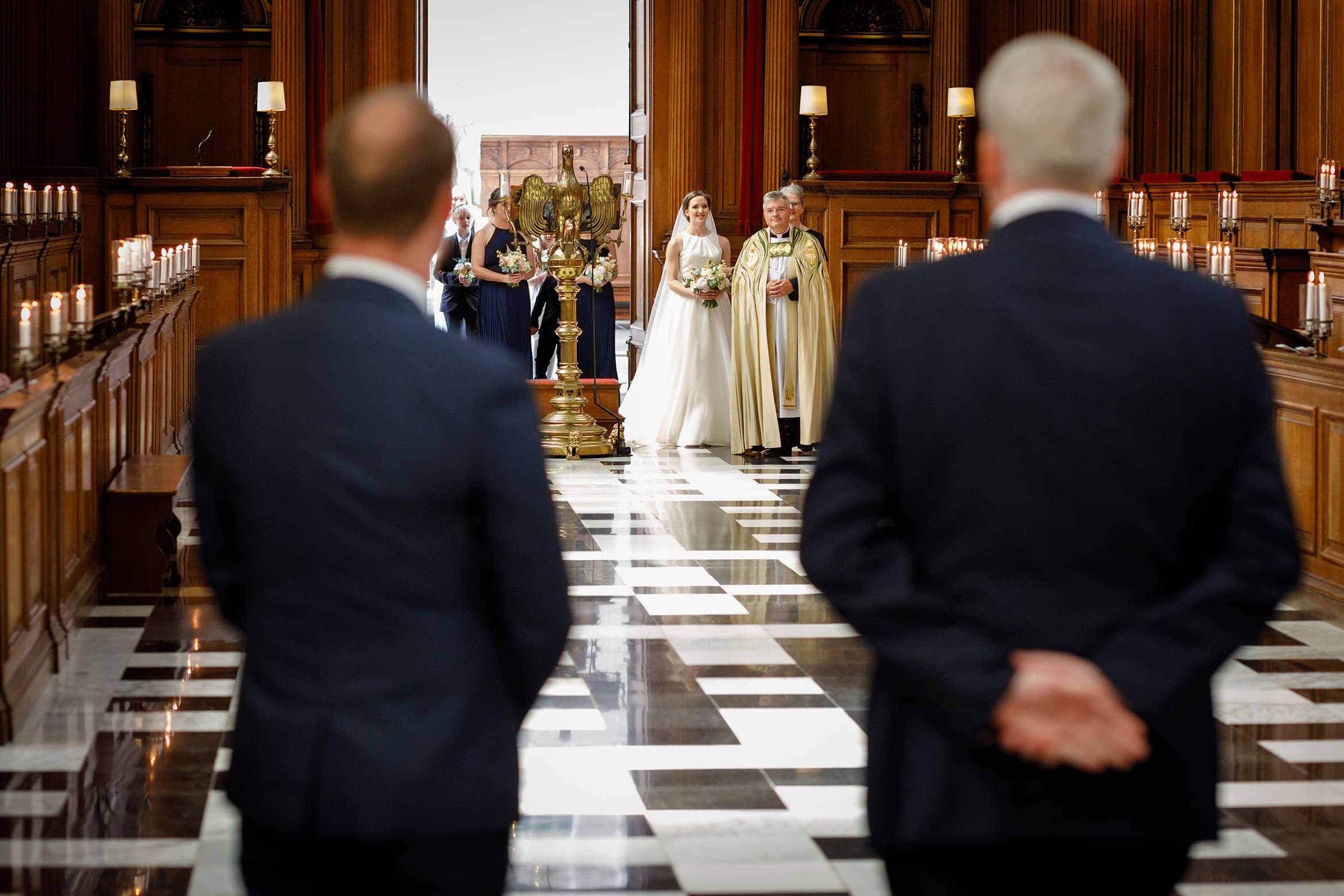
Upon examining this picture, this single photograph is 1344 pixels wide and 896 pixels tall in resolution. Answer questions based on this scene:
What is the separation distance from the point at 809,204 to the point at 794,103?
292 cm

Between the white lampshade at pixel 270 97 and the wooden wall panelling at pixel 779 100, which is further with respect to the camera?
the wooden wall panelling at pixel 779 100

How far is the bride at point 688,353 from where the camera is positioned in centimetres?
1261

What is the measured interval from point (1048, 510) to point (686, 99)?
47.6 feet

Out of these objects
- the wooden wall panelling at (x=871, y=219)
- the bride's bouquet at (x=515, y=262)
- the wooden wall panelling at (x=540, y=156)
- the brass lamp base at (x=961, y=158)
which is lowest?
the bride's bouquet at (x=515, y=262)

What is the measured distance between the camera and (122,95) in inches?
550

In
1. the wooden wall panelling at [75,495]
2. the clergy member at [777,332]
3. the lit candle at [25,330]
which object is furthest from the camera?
the clergy member at [777,332]

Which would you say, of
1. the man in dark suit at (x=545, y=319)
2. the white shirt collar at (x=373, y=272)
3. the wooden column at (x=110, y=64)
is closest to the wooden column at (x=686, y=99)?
the man in dark suit at (x=545, y=319)

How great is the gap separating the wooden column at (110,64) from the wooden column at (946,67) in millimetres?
7544

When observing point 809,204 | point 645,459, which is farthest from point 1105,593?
point 809,204

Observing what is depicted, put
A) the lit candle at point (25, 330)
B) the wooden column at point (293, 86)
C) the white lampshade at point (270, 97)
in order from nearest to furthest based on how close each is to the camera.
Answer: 1. the lit candle at point (25, 330)
2. the white lampshade at point (270, 97)
3. the wooden column at point (293, 86)

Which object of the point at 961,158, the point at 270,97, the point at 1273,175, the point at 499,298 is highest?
the point at 270,97

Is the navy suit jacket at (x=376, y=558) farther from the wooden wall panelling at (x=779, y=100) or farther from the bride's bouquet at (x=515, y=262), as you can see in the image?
the wooden wall panelling at (x=779, y=100)

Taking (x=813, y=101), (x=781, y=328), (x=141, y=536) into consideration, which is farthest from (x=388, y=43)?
(x=141, y=536)

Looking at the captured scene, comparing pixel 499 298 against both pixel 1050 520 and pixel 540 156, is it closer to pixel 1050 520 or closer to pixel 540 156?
pixel 540 156
